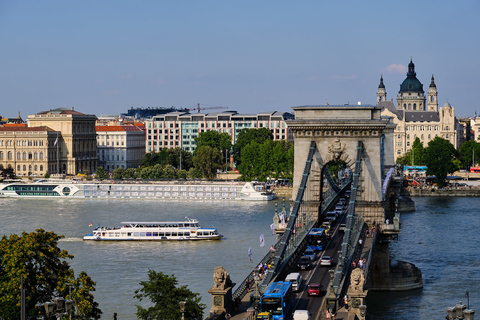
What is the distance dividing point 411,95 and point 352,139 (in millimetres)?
143520

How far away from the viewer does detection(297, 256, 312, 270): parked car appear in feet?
99.0

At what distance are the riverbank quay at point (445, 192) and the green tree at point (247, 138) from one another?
96.8 feet

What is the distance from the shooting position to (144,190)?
276 feet

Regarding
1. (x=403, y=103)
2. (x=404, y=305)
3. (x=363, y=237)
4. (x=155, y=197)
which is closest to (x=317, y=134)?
(x=363, y=237)

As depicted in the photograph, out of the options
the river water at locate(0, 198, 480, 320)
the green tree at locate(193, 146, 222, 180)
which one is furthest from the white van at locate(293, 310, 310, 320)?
the green tree at locate(193, 146, 222, 180)

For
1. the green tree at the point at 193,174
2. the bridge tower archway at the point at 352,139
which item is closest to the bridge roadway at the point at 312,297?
the bridge tower archway at the point at 352,139

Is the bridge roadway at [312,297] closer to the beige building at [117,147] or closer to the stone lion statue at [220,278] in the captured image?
the stone lion statue at [220,278]

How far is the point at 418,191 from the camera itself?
90.8 meters

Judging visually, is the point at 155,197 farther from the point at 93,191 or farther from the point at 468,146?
the point at 468,146

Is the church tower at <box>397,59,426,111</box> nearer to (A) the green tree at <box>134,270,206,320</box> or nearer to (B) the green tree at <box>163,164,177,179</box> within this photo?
(B) the green tree at <box>163,164,177,179</box>

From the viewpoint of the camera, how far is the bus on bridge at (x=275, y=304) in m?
22.2

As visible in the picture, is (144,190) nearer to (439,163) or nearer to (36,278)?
(439,163)

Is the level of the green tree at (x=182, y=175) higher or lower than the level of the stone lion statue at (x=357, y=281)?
higher

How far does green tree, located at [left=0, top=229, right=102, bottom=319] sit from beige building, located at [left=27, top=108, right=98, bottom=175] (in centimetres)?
8792
